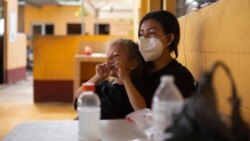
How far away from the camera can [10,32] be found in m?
8.39

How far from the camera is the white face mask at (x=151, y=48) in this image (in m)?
1.76

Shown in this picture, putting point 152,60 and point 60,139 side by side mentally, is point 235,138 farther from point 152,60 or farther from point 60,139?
point 152,60

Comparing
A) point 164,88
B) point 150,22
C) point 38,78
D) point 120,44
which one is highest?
point 150,22

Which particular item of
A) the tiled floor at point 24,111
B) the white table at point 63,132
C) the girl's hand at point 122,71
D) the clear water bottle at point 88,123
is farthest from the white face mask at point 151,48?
the tiled floor at point 24,111

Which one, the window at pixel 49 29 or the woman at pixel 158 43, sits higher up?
the window at pixel 49 29

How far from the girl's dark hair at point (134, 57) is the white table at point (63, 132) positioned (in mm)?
393

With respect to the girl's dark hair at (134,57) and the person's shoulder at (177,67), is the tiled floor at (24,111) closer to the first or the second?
the girl's dark hair at (134,57)

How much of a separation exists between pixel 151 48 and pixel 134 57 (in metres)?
0.11

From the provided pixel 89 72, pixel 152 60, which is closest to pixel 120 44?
pixel 152 60

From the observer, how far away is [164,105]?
1.01m

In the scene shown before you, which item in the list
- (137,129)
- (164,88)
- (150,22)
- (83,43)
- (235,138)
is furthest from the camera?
(83,43)

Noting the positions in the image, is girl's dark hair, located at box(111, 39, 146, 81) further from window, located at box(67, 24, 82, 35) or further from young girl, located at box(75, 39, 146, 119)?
window, located at box(67, 24, 82, 35)

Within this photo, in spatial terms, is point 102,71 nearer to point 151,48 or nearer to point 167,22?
point 151,48

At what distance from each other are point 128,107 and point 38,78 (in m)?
4.33
